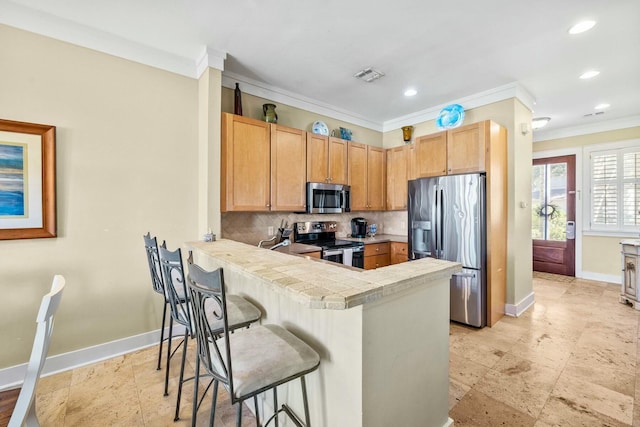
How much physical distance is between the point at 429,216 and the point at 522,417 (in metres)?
2.11

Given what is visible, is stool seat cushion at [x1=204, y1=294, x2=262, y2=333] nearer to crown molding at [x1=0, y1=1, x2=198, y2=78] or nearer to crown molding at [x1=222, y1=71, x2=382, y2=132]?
crown molding at [x1=0, y1=1, x2=198, y2=78]

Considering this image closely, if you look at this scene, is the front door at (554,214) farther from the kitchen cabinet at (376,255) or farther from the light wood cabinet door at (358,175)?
the light wood cabinet door at (358,175)

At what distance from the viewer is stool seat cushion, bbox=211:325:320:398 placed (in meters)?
1.12

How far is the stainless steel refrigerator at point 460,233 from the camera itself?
3109mm

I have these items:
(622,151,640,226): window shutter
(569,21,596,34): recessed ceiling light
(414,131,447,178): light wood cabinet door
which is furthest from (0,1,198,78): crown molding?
(622,151,640,226): window shutter

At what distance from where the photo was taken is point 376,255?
4.06 metres

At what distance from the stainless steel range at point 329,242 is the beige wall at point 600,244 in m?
4.43

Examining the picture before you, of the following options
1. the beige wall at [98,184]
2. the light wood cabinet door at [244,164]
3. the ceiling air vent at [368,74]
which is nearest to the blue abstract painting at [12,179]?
the beige wall at [98,184]

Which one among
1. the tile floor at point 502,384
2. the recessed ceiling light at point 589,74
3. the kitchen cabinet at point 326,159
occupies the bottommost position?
the tile floor at point 502,384

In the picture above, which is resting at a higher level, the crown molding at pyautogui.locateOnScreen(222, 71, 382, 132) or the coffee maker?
the crown molding at pyautogui.locateOnScreen(222, 71, 382, 132)

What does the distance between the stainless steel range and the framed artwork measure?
2.47m

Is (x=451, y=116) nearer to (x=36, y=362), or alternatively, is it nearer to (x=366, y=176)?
(x=366, y=176)

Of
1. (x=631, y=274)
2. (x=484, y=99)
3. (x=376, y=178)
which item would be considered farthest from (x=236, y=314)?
(x=631, y=274)

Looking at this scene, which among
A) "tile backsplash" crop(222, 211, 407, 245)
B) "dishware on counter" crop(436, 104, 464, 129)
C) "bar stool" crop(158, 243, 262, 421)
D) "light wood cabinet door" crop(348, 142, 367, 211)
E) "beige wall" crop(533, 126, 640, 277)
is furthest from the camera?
"beige wall" crop(533, 126, 640, 277)
